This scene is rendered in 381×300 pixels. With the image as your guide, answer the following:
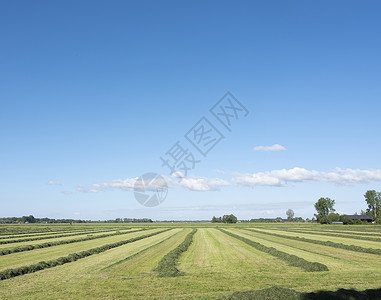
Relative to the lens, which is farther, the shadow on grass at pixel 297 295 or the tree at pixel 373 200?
the tree at pixel 373 200

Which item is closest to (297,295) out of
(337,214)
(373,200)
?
(337,214)

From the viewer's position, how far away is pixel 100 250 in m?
33.7

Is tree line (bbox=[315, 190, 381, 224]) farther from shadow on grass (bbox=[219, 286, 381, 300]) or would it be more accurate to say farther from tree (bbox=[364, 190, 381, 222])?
shadow on grass (bbox=[219, 286, 381, 300])

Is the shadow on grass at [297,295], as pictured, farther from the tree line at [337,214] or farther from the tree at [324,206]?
the tree at [324,206]

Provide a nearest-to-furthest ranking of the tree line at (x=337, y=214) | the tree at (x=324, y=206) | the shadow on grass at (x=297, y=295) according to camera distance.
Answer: the shadow on grass at (x=297, y=295), the tree line at (x=337, y=214), the tree at (x=324, y=206)

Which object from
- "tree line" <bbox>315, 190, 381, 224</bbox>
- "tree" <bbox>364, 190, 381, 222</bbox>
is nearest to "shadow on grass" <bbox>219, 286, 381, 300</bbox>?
"tree line" <bbox>315, 190, 381, 224</bbox>

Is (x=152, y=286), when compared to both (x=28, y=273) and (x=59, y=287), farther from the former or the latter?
(x=28, y=273)

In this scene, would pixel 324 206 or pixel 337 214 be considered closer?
pixel 337 214

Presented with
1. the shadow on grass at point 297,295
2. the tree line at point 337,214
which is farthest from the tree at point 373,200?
the shadow on grass at point 297,295

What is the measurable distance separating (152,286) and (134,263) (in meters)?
8.31

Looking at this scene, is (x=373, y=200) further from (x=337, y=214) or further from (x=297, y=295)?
(x=297, y=295)

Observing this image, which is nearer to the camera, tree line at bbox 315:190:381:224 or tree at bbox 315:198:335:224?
tree line at bbox 315:190:381:224

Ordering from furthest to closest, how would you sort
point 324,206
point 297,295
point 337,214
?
1. point 324,206
2. point 337,214
3. point 297,295

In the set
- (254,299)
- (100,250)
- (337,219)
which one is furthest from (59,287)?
(337,219)
